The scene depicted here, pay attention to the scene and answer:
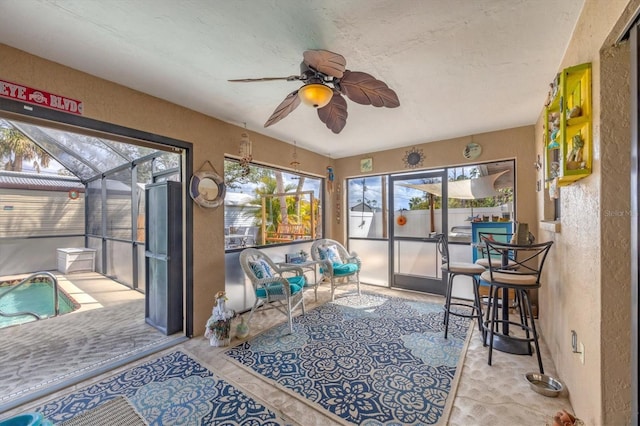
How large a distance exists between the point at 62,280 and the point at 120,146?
3496 millimetres

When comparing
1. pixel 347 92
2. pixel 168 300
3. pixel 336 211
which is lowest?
pixel 168 300

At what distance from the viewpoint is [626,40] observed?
3.77 ft

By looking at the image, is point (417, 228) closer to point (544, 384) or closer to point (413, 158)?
point (413, 158)

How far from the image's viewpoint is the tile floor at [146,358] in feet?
5.59

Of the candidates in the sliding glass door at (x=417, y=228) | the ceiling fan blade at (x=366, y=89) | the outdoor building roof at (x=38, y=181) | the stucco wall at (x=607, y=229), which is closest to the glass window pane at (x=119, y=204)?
the outdoor building roof at (x=38, y=181)

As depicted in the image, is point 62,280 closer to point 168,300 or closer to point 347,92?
point 168,300

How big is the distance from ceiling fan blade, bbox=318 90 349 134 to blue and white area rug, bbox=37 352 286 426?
2.13m

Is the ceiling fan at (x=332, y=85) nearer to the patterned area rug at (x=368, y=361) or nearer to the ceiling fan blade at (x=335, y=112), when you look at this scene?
the ceiling fan blade at (x=335, y=112)

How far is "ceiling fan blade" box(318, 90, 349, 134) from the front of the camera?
1910mm

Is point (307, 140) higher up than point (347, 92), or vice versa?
point (307, 140)

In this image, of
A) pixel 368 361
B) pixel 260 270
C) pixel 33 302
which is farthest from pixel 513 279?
pixel 33 302

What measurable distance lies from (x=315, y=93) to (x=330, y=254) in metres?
2.91

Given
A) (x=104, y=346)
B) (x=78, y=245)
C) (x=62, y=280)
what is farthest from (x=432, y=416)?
(x=78, y=245)

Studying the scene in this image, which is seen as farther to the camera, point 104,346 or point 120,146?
point 120,146
